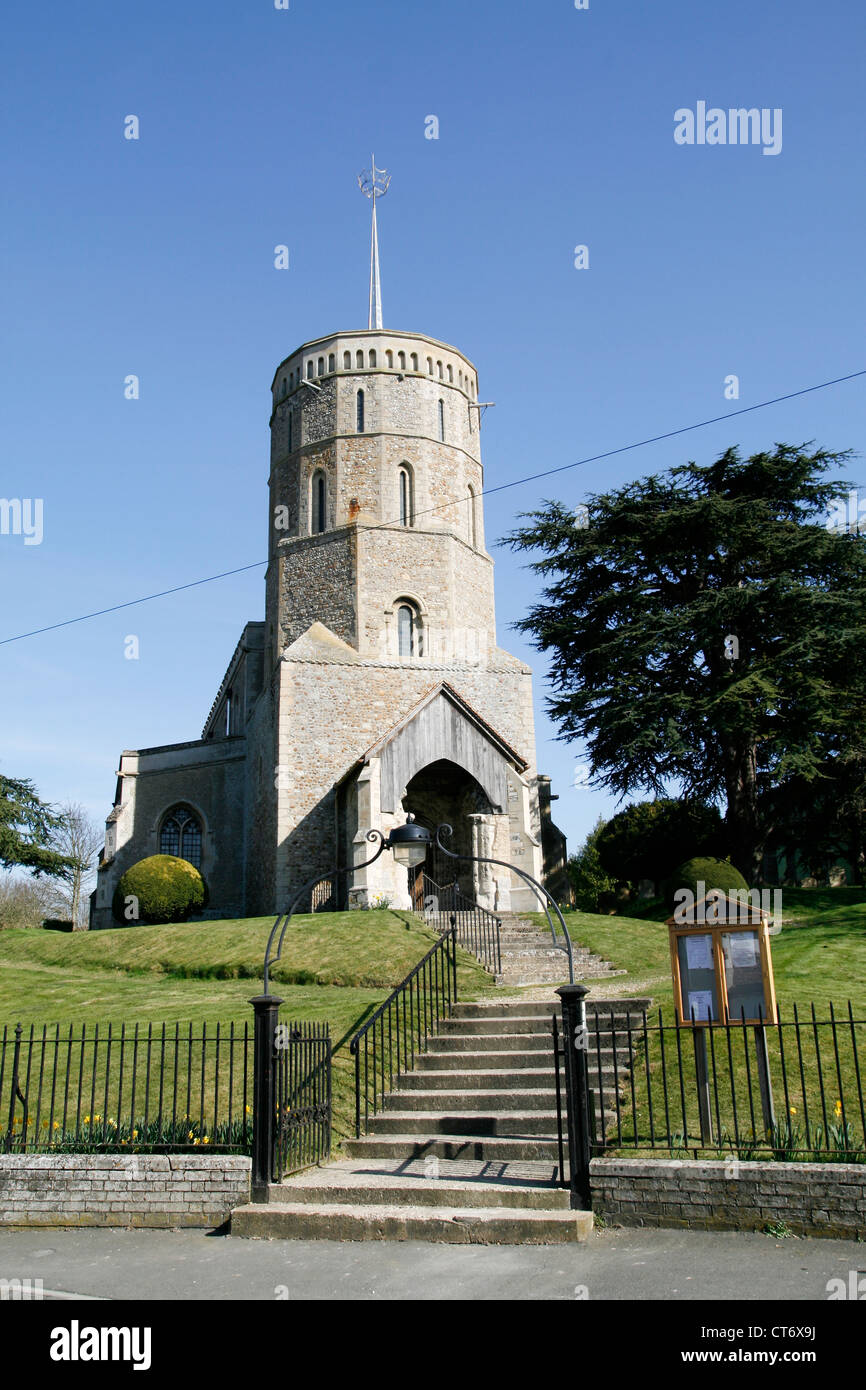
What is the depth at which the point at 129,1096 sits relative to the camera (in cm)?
1150

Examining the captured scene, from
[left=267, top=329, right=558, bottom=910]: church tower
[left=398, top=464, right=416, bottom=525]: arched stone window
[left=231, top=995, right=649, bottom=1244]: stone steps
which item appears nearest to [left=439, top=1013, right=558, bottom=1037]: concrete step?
[left=231, top=995, right=649, bottom=1244]: stone steps

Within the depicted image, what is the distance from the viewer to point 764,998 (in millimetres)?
9406

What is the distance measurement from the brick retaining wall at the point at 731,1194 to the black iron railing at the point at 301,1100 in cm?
287

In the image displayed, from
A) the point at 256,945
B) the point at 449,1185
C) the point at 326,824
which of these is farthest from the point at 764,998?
the point at 326,824

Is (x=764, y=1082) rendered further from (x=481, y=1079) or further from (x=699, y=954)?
(x=481, y=1079)

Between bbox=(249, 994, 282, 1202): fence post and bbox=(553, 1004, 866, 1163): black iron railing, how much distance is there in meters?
2.61

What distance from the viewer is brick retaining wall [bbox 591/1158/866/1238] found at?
774 cm

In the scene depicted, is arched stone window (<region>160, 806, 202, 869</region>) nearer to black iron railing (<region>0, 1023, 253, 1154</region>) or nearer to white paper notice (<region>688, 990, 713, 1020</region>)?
black iron railing (<region>0, 1023, 253, 1154</region>)

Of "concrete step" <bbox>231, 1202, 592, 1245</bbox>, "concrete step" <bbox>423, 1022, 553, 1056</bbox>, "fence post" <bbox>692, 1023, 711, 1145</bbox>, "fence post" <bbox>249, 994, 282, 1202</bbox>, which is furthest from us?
"concrete step" <bbox>423, 1022, 553, 1056</bbox>

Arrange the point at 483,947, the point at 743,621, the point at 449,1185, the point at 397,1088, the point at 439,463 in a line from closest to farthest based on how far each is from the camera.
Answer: the point at 449,1185 → the point at 397,1088 → the point at 483,947 → the point at 743,621 → the point at 439,463

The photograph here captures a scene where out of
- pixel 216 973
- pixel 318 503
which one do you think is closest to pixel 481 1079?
pixel 216 973

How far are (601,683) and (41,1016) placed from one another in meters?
19.0

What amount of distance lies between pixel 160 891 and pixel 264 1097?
65.5 ft
